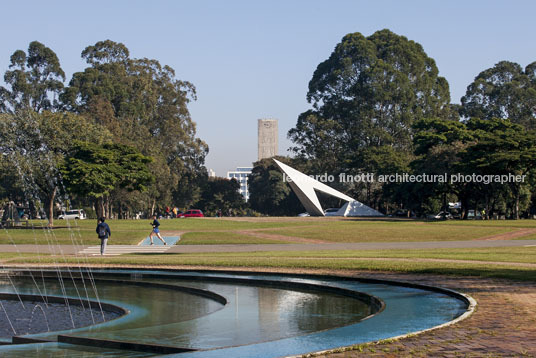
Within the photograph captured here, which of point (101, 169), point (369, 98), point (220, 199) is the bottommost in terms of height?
point (220, 199)

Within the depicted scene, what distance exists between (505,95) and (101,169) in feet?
246

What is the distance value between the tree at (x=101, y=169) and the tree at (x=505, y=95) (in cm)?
6871

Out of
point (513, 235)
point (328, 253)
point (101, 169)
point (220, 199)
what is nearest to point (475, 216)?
point (513, 235)

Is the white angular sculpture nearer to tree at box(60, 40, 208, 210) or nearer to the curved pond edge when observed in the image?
tree at box(60, 40, 208, 210)

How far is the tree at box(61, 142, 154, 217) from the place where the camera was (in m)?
45.8

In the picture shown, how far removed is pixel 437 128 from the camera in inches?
2808

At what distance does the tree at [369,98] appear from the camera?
289 ft

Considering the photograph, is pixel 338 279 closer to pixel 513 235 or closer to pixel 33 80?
pixel 513 235

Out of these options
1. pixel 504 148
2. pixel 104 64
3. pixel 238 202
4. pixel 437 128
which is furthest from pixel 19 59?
pixel 504 148

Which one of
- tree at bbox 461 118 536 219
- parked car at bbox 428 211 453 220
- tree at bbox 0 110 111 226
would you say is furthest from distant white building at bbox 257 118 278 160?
tree at bbox 0 110 111 226

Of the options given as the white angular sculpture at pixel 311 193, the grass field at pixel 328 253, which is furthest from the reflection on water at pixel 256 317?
the white angular sculpture at pixel 311 193

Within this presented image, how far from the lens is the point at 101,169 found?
152 ft

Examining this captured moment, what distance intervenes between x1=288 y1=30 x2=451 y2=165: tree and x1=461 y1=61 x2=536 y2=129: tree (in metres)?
10.5

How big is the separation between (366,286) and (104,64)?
7592 cm
